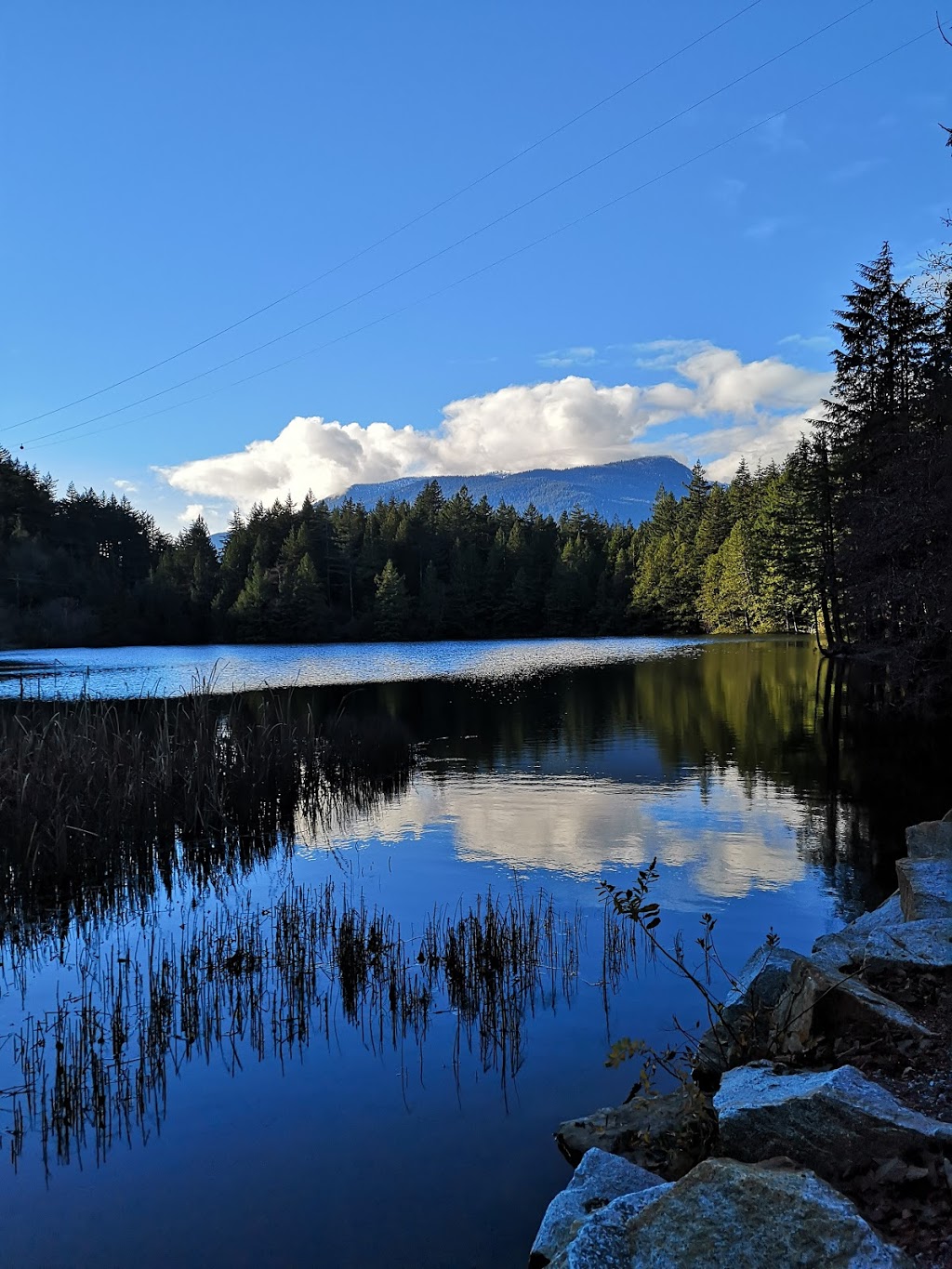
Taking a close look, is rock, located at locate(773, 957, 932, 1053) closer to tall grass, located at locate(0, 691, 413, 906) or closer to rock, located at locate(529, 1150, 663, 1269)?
rock, located at locate(529, 1150, 663, 1269)

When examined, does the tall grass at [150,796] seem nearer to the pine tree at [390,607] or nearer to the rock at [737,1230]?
the rock at [737,1230]

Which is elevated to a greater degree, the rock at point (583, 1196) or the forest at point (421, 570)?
the forest at point (421, 570)

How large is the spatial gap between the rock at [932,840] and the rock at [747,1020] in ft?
10.0

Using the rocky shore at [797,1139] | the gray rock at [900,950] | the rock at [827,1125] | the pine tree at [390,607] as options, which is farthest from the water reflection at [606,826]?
the pine tree at [390,607]

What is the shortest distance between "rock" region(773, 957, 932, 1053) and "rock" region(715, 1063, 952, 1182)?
0.73 m

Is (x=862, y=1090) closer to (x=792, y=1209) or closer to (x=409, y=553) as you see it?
(x=792, y=1209)

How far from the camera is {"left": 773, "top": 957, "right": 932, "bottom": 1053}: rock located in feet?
15.5

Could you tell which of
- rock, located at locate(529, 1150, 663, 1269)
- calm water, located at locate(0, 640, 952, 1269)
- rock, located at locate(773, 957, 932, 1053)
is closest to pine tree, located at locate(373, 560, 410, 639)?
calm water, located at locate(0, 640, 952, 1269)

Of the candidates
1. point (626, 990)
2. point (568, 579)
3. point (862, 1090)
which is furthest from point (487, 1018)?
point (568, 579)

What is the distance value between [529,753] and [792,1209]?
2030 cm

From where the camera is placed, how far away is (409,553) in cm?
10662

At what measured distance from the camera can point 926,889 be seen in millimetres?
7363

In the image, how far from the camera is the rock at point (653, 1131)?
4426mm

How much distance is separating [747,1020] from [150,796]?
11311 millimetres
